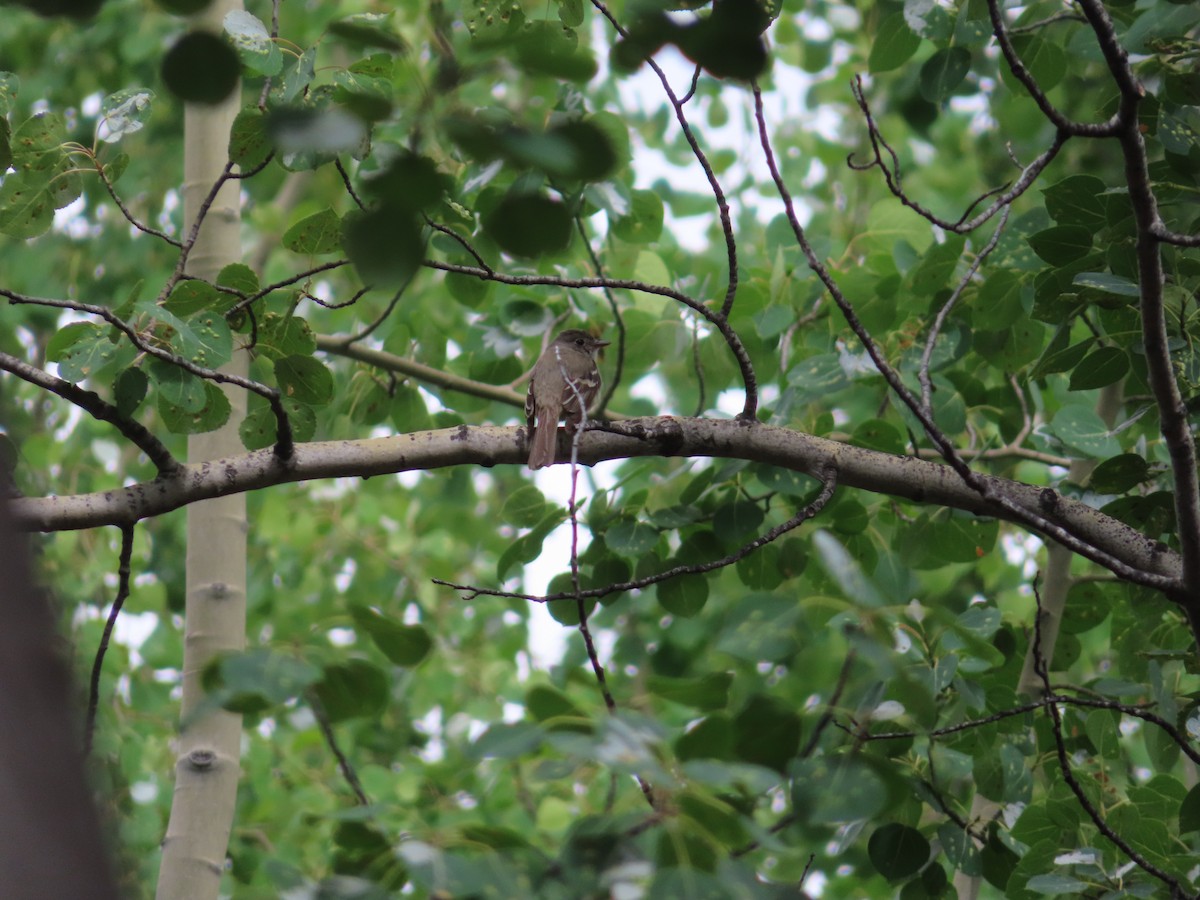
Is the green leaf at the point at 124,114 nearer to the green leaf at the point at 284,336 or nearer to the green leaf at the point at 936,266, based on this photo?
the green leaf at the point at 284,336

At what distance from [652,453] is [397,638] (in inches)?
46.2

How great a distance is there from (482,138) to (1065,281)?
2271 millimetres

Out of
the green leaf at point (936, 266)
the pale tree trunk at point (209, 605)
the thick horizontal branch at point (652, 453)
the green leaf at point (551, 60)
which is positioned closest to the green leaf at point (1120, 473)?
the thick horizontal branch at point (652, 453)

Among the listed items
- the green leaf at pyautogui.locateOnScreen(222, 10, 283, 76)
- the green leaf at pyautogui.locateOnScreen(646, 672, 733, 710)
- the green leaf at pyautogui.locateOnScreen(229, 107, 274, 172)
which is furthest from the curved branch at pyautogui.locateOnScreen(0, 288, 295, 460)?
the green leaf at pyautogui.locateOnScreen(646, 672, 733, 710)

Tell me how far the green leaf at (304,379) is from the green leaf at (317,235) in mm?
271

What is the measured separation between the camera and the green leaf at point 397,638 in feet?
5.45

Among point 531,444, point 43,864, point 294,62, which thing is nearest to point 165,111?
point 294,62

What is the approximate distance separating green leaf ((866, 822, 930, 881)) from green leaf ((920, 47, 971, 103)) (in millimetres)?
2236

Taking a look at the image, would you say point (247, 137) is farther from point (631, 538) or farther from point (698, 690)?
point (698, 690)

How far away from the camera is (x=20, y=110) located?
7535mm

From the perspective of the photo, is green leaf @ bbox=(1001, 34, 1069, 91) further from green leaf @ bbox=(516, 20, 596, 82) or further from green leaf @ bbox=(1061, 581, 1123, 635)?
green leaf @ bbox=(516, 20, 596, 82)

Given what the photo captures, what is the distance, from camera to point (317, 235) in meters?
2.83

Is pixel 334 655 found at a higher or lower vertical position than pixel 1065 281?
lower

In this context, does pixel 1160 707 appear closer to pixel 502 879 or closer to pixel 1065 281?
Answer: pixel 1065 281
